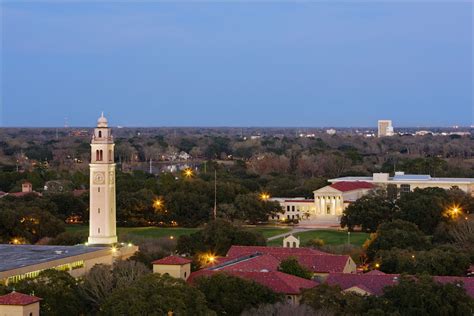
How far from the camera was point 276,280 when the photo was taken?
133ft

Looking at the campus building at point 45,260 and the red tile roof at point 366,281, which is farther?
the campus building at point 45,260

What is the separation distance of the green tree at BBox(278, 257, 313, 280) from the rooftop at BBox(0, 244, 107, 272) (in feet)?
31.5

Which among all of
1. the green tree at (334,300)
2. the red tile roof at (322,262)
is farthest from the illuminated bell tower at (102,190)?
the green tree at (334,300)

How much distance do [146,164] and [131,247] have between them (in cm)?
11939

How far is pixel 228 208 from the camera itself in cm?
8338

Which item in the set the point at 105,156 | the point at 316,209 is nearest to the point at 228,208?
the point at 316,209

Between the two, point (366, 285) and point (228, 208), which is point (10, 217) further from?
point (366, 285)

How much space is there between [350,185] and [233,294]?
6154cm

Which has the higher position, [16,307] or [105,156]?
[105,156]

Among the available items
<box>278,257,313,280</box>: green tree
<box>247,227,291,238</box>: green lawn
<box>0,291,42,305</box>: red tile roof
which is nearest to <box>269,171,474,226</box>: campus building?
<box>247,227,291,238</box>: green lawn

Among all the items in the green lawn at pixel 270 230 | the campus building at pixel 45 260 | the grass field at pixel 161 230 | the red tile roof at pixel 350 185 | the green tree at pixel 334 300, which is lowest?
the green lawn at pixel 270 230

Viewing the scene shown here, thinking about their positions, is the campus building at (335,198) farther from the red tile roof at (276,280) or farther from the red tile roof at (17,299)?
the red tile roof at (17,299)

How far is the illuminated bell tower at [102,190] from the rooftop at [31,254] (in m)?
3.56

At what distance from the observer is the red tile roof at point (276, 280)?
39.5m
